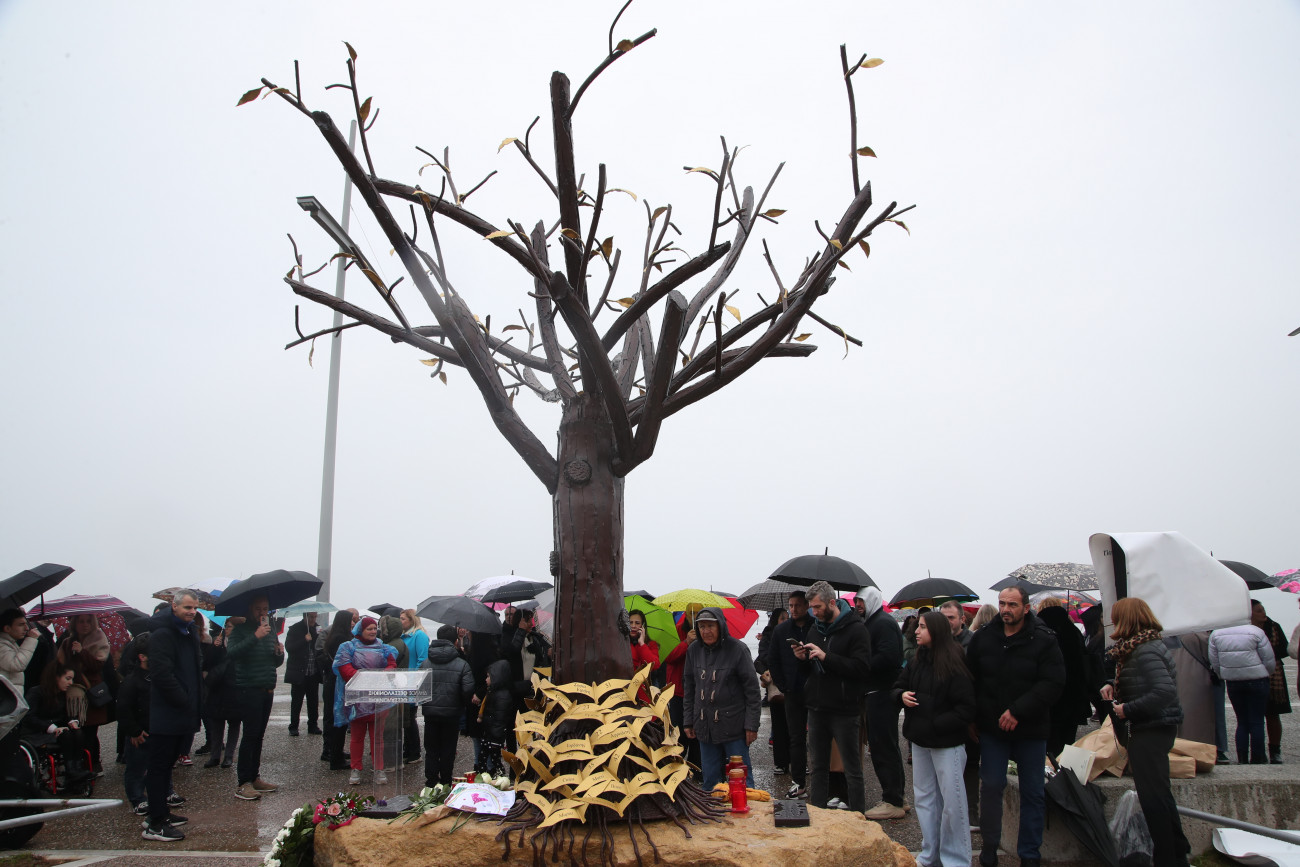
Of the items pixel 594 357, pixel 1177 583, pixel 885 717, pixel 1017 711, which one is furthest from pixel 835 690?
pixel 594 357

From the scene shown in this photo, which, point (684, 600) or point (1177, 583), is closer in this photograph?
point (1177, 583)

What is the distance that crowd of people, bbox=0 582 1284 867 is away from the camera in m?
5.38

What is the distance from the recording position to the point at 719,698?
6.70m

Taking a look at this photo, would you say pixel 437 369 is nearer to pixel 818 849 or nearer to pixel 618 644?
pixel 618 644

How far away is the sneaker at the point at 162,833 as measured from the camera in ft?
20.4

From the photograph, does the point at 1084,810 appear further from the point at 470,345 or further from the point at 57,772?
the point at 57,772

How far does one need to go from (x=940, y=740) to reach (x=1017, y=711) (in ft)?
1.69

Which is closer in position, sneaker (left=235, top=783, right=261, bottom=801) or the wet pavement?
the wet pavement

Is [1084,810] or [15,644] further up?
[15,644]

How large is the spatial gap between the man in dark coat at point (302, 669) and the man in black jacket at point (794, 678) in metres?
6.46

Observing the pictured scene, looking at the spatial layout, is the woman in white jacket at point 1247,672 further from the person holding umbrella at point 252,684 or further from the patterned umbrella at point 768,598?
the person holding umbrella at point 252,684

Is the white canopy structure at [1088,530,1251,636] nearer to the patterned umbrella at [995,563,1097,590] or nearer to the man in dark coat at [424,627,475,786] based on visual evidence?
the patterned umbrella at [995,563,1097,590]

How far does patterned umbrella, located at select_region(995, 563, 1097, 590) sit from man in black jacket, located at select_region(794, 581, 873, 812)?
4.48m

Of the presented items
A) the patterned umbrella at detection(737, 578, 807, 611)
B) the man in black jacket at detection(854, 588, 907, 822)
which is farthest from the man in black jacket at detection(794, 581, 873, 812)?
the patterned umbrella at detection(737, 578, 807, 611)
